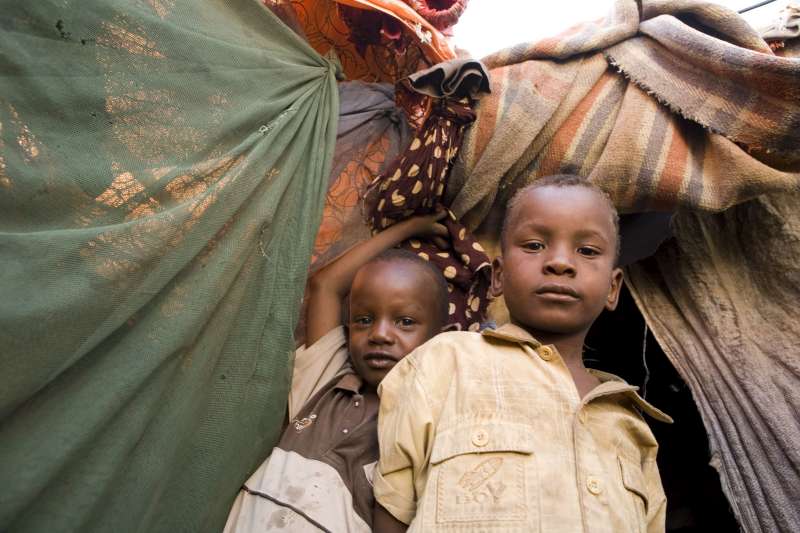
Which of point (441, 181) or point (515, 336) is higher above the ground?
point (441, 181)

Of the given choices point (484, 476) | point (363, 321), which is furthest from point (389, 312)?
point (484, 476)

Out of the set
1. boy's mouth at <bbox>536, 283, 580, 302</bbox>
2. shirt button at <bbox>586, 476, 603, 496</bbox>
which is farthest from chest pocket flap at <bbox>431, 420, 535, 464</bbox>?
Result: boy's mouth at <bbox>536, 283, 580, 302</bbox>

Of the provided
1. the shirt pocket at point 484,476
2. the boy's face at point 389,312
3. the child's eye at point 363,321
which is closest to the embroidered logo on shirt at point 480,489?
the shirt pocket at point 484,476

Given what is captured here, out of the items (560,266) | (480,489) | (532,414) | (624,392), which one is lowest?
(480,489)

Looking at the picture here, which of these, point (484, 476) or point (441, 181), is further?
point (441, 181)

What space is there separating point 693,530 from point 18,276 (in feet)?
6.98

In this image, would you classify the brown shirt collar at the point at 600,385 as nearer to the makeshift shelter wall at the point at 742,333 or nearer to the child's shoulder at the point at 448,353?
the child's shoulder at the point at 448,353

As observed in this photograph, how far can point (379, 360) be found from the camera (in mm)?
1607

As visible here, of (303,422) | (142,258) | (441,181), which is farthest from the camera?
(441,181)

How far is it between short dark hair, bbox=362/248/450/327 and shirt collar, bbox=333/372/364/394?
0.99 ft

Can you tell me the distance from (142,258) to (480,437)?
68 cm

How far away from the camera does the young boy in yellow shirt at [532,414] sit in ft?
3.67

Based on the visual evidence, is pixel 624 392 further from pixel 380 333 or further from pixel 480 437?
pixel 380 333

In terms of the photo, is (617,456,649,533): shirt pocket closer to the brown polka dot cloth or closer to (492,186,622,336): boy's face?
(492,186,622,336): boy's face
